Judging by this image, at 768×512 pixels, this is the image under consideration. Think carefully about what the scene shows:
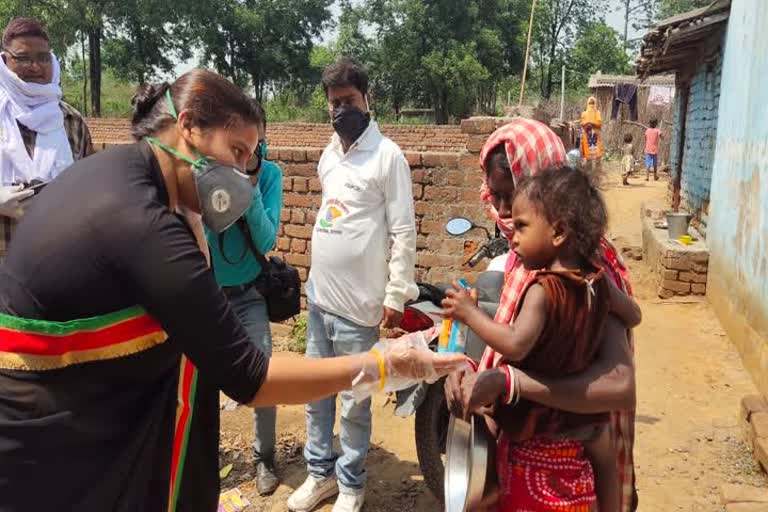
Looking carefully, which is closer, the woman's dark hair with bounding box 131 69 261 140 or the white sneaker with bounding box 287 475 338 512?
Answer: the woman's dark hair with bounding box 131 69 261 140

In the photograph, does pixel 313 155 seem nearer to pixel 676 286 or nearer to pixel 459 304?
pixel 459 304

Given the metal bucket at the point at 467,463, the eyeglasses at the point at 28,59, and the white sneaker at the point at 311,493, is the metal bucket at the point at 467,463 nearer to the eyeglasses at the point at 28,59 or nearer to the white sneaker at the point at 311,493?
the white sneaker at the point at 311,493

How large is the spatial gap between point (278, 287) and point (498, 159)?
Answer: 1502mm

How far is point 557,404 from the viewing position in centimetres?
161

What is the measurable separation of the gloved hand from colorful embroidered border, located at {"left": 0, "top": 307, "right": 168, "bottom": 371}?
1.65 meters

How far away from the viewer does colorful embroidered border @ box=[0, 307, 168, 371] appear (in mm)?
1420

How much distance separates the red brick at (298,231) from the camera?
5.46 meters

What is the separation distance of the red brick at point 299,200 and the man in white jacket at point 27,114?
2.38m

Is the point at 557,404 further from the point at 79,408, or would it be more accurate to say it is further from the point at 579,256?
the point at 79,408

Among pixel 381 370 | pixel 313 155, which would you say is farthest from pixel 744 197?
pixel 381 370

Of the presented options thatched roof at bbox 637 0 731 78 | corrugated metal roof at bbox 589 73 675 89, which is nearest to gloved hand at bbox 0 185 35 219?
thatched roof at bbox 637 0 731 78

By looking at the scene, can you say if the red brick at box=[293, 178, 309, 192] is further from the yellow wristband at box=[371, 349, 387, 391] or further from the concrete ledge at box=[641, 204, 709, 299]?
the concrete ledge at box=[641, 204, 709, 299]

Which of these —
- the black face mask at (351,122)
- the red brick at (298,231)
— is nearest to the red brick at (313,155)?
the red brick at (298,231)

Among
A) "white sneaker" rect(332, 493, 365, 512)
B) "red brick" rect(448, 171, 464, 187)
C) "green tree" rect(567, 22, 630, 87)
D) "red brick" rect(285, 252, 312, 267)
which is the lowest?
"white sneaker" rect(332, 493, 365, 512)
